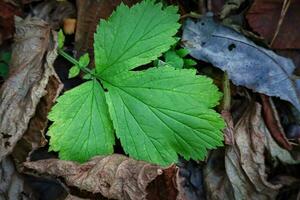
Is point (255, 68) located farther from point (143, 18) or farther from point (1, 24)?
point (1, 24)

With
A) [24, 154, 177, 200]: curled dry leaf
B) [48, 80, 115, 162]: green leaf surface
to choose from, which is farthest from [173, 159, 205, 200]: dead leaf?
[48, 80, 115, 162]: green leaf surface

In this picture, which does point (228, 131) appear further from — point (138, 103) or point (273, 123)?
point (138, 103)

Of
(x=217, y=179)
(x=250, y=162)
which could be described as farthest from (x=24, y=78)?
(x=250, y=162)

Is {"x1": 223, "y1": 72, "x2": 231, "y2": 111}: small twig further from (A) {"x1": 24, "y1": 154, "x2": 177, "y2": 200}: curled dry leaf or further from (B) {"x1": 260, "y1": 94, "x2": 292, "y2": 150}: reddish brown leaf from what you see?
(A) {"x1": 24, "y1": 154, "x2": 177, "y2": 200}: curled dry leaf

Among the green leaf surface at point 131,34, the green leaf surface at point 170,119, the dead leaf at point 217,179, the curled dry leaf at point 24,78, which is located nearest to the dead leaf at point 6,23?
the curled dry leaf at point 24,78

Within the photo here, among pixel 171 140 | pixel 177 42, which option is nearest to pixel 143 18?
pixel 177 42
